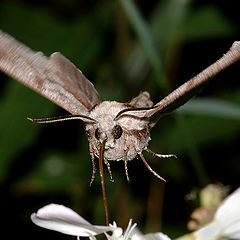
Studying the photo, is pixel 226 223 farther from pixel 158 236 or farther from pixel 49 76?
pixel 49 76

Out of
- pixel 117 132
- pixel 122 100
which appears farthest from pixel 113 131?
pixel 122 100

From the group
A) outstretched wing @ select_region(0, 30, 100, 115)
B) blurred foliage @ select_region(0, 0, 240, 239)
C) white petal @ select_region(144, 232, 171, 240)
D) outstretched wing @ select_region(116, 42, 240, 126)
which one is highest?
blurred foliage @ select_region(0, 0, 240, 239)

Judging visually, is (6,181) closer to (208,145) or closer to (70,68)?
(208,145)

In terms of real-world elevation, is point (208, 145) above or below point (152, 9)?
below

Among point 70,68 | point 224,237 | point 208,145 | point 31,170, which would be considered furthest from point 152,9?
point 224,237

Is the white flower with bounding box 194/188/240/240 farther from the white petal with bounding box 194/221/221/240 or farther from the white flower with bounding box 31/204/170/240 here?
the white flower with bounding box 31/204/170/240

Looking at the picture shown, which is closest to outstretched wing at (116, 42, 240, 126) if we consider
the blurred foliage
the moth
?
the moth
